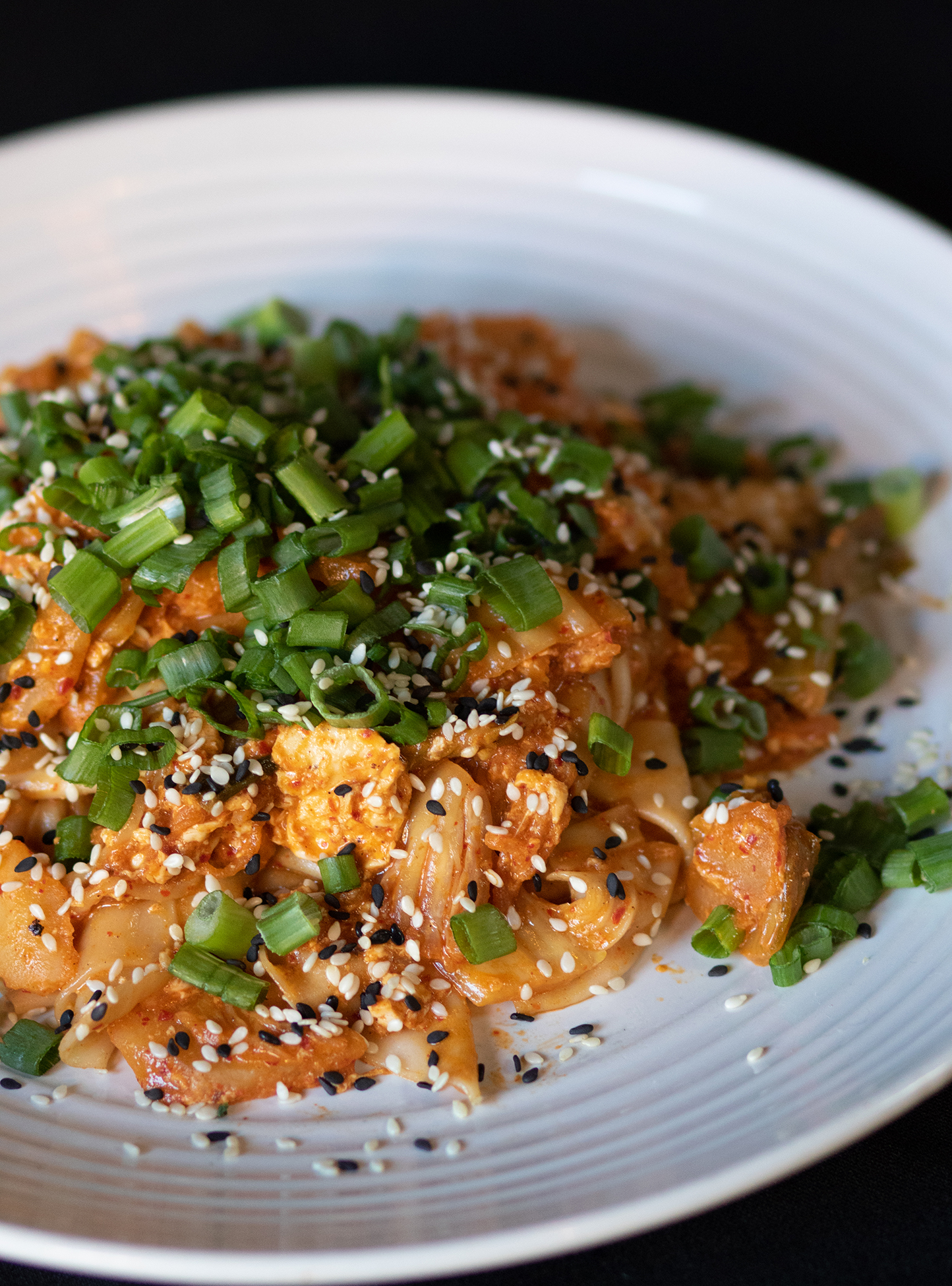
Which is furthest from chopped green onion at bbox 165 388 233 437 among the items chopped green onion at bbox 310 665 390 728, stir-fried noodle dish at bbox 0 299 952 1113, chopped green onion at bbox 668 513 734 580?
chopped green onion at bbox 668 513 734 580

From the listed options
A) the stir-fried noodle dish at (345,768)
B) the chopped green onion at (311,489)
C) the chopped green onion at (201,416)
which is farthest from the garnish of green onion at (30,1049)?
the chopped green onion at (201,416)

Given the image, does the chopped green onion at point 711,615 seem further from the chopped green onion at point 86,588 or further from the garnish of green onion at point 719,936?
the chopped green onion at point 86,588

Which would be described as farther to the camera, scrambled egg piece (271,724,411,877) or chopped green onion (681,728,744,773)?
chopped green onion (681,728,744,773)

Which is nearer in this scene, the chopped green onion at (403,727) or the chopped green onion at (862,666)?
the chopped green onion at (403,727)

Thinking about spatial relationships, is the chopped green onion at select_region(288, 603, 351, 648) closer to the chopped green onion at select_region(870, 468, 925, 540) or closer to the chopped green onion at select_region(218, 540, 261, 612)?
the chopped green onion at select_region(218, 540, 261, 612)

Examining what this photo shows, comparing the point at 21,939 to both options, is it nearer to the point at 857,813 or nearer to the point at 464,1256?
the point at 464,1256

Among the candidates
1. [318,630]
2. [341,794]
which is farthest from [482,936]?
[318,630]
